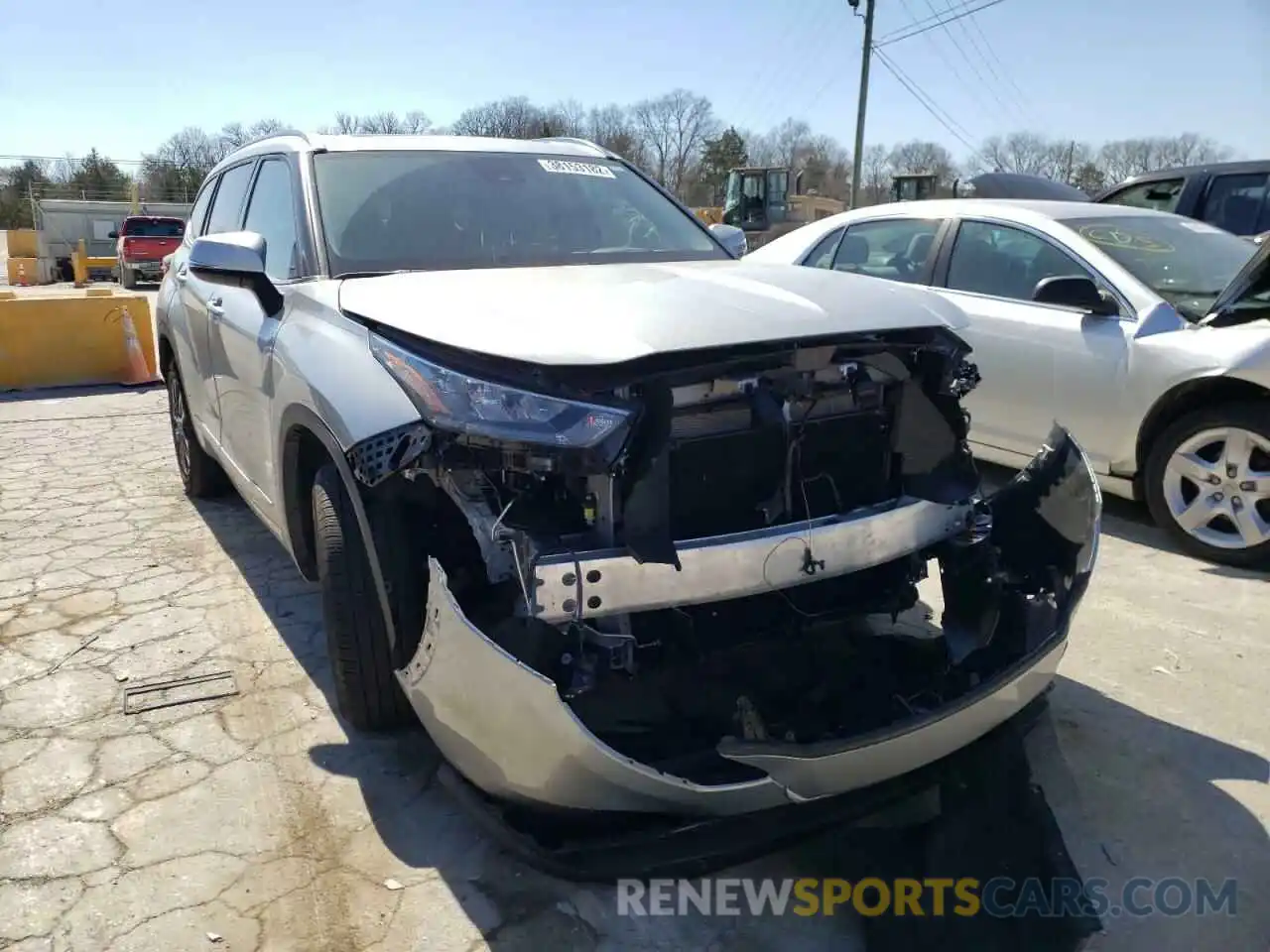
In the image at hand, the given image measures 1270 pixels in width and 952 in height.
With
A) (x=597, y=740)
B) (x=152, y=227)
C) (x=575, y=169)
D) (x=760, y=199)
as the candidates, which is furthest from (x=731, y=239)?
(x=152, y=227)

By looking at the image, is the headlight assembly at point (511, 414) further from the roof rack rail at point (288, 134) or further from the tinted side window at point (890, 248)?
the tinted side window at point (890, 248)

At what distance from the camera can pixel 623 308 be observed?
2.43 m

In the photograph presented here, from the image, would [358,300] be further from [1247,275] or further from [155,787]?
[1247,275]

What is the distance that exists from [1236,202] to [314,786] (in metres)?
8.42

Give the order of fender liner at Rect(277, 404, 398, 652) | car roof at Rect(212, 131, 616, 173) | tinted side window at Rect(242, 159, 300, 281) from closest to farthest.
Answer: fender liner at Rect(277, 404, 398, 652)
tinted side window at Rect(242, 159, 300, 281)
car roof at Rect(212, 131, 616, 173)

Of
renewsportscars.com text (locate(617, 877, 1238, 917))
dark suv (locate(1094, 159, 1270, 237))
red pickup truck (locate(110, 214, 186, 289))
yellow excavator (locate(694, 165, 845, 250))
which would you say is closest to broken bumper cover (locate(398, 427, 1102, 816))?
renewsportscars.com text (locate(617, 877, 1238, 917))

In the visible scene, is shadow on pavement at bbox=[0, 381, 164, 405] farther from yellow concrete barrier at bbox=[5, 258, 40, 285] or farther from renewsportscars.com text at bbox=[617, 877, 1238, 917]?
yellow concrete barrier at bbox=[5, 258, 40, 285]

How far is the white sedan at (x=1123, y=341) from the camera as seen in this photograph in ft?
14.5

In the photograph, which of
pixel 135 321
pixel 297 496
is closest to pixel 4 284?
pixel 135 321

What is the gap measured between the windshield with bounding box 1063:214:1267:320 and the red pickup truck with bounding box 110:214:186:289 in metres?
24.2

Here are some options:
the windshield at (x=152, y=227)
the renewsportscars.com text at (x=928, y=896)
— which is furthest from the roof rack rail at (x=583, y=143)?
the windshield at (x=152, y=227)

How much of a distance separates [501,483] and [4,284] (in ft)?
110

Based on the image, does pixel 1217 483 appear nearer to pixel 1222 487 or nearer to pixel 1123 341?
pixel 1222 487

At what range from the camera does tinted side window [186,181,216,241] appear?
5.03 m
